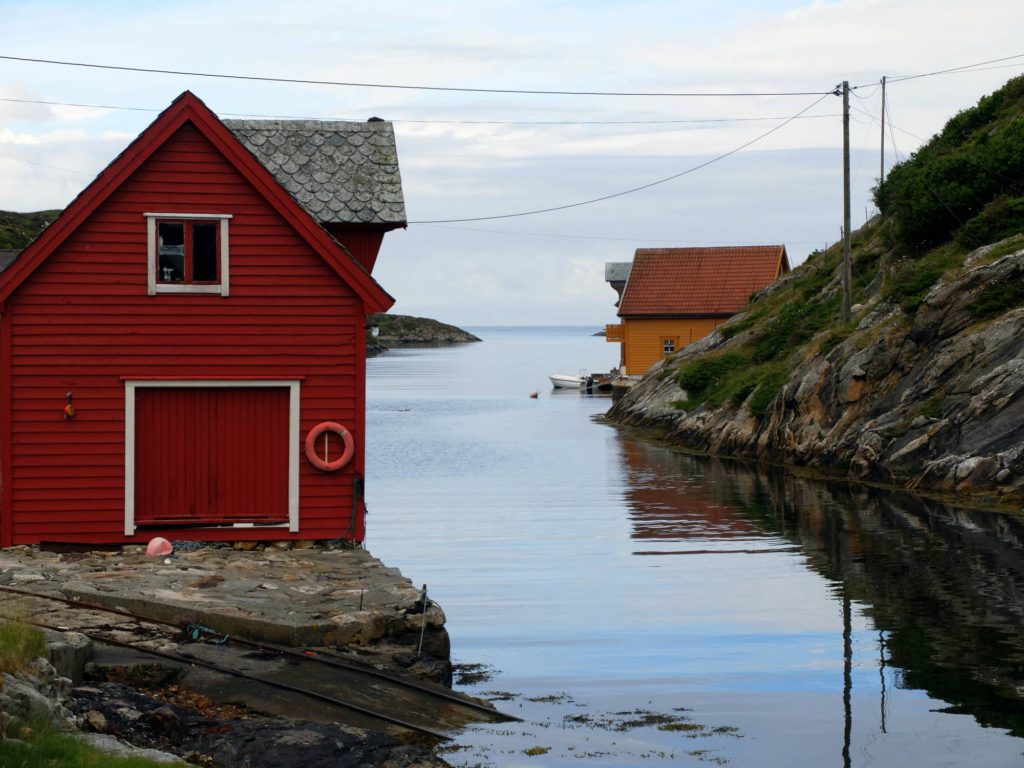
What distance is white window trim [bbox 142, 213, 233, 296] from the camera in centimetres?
1962

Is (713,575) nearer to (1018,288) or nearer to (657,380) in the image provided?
(1018,288)

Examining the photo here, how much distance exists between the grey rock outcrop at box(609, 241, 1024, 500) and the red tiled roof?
3043 centimetres

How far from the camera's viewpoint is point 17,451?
19531 millimetres

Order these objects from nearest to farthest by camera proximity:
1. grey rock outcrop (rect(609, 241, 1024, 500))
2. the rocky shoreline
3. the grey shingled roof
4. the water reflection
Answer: the rocky shoreline → the water reflection → the grey shingled roof → grey rock outcrop (rect(609, 241, 1024, 500))

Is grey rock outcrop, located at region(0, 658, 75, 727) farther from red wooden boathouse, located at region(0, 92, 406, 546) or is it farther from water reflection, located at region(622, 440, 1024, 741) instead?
red wooden boathouse, located at region(0, 92, 406, 546)

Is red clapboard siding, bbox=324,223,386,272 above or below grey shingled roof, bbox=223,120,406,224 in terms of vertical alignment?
below

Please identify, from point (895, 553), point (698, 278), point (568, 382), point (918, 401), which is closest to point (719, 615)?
point (895, 553)

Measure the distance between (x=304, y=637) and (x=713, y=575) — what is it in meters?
10.6

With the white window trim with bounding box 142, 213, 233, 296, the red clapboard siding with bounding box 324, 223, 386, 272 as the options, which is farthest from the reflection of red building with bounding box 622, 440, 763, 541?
the white window trim with bounding box 142, 213, 233, 296

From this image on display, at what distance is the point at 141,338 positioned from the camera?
19.8m

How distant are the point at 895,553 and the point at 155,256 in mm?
14399

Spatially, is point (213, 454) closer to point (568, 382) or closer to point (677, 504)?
point (677, 504)

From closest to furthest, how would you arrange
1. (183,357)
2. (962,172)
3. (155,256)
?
1. (155,256)
2. (183,357)
3. (962,172)

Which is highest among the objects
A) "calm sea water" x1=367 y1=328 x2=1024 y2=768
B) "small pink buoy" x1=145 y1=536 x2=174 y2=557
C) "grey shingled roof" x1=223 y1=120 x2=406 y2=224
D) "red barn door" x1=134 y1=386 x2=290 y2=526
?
"grey shingled roof" x1=223 y1=120 x2=406 y2=224
